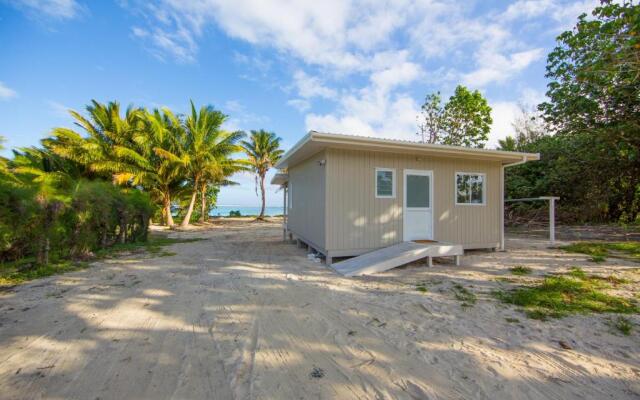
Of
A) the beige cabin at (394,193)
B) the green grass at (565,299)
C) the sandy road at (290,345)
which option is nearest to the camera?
the sandy road at (290,345)

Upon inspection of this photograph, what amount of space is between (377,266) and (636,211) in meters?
→ 16.8

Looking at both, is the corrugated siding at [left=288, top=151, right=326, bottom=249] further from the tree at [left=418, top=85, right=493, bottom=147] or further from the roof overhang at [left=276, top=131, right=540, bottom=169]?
the tree at [left=418, top=85, right=493, bottom=147]

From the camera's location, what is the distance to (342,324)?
122 inches

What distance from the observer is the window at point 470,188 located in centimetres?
770

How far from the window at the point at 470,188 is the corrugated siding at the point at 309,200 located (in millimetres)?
3997

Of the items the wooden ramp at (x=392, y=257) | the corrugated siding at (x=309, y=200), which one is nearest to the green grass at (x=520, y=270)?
the wooden ramp at (x=392, y=257)

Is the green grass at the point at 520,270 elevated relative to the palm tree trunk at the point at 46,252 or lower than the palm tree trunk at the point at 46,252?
lower

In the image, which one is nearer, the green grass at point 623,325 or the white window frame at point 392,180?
the green grass at point 623,325

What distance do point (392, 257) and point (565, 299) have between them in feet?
9.13

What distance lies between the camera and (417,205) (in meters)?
7.30

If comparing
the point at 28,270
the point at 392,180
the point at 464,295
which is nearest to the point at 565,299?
the point at 464,295

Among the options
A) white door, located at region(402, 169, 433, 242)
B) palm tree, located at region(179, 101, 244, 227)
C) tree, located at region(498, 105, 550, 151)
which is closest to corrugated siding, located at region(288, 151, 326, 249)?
white door, located at region(402, 169, 433, 242)

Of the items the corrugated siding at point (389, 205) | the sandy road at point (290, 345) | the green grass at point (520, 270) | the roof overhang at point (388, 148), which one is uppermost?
the roof overhang at point (388, 148)

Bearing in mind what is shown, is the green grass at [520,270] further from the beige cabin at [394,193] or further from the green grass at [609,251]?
the green grass at [609,251]
